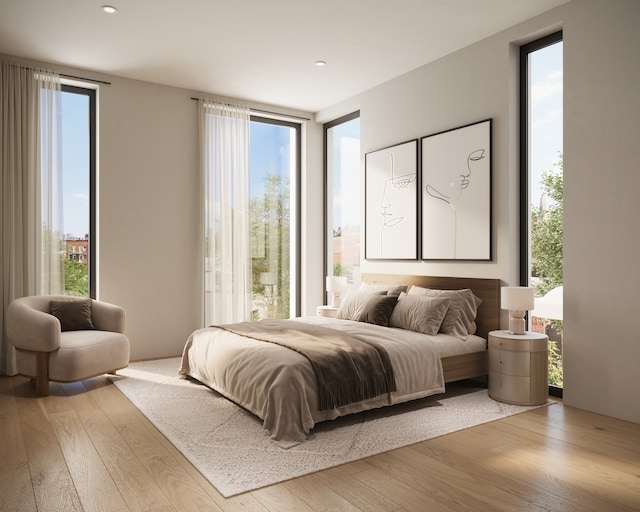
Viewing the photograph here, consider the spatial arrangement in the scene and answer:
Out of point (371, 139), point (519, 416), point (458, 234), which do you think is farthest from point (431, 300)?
point (371, 139)

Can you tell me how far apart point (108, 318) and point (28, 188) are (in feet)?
4.90

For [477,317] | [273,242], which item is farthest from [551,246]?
[273,242]

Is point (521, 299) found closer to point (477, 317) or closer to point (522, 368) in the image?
point (522, 368)

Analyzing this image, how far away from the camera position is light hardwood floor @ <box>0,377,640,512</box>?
7.29 ft

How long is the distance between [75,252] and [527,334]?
4385 millimetres

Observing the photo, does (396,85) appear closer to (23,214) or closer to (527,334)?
(527,334)

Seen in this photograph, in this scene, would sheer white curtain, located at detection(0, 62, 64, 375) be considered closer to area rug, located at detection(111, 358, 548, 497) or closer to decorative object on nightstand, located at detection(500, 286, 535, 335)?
area rug, located at detection(111, 358, 548, 497)

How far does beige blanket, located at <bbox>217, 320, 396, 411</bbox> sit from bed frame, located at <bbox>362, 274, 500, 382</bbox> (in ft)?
2.27

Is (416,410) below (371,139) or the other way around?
below

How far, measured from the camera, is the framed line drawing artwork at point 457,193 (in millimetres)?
4277

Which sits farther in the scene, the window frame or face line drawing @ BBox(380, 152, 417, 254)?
the window frame

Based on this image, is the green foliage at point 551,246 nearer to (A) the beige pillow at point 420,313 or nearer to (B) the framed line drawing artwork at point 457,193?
(B) the framed line drawing artwork at point 457,193

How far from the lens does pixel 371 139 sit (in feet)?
18.4

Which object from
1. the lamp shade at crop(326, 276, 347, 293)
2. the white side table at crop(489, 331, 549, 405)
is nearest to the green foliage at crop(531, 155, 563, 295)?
the white side table at crop(489, 331, 549, 405)
